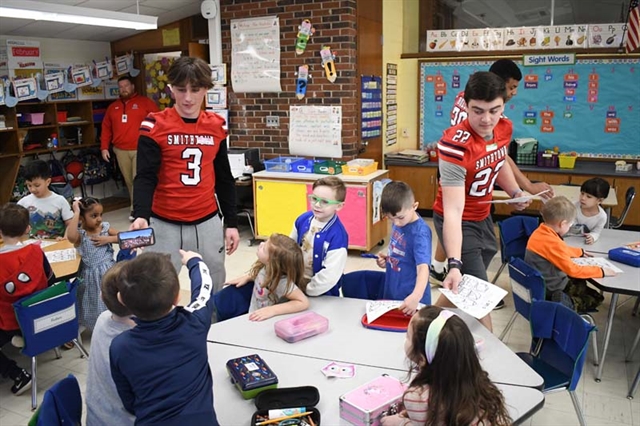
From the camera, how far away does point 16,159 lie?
691cm

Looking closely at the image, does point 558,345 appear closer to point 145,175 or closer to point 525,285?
point 525,285

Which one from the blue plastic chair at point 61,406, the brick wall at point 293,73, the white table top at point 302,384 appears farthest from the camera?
the brick wall at point 293,73

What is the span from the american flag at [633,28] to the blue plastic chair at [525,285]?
4.13 metres

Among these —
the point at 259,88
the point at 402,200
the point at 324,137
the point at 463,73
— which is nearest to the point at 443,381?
the point at 402,200

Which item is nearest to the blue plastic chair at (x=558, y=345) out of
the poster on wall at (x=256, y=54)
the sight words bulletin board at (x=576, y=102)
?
the poster on wall at (x=256, y=54)

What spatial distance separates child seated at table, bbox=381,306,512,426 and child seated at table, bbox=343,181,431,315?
82cm

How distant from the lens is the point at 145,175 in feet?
9.27

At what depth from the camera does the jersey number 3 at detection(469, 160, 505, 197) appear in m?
2.76

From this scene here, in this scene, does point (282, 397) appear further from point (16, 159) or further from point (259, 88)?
point (16, 159)

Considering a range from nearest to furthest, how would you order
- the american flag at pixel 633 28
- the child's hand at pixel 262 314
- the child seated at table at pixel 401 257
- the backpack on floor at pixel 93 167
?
the child's hand at pixel 262 314 < the child seated at table at pixel 401 257 < the american flag at pixel 633 28 < the backpack on floor at pixel 93 167

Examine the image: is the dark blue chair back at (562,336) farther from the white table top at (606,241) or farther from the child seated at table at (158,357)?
the child seated at table at (158,357)

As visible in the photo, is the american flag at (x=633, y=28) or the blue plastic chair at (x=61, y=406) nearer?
the blue plastic chair at (x=61, y=406)

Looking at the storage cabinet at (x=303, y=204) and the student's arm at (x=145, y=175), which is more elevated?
the student's arm at (x=145, y=175)

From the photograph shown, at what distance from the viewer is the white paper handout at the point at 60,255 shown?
3.67 metres
